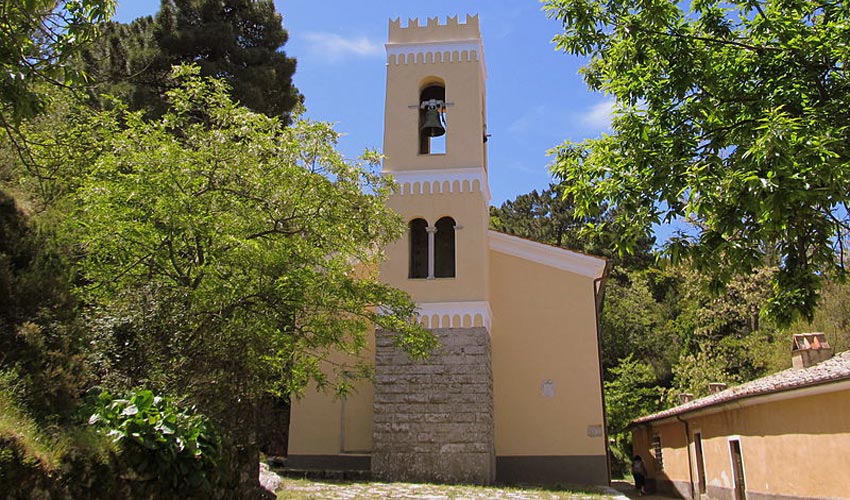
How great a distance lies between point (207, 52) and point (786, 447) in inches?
718

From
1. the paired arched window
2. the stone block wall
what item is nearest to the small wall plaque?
the stone block wall

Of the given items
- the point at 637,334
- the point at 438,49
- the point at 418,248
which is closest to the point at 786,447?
the point at 418,248

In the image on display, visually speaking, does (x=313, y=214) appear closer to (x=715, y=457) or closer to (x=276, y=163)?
(x=276, y=163)

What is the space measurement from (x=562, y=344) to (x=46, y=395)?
1310cm

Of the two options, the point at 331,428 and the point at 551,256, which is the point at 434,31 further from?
the point at 331,428

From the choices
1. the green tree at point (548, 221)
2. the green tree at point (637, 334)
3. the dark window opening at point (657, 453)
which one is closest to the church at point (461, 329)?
the dark window opening at point (657, 453)

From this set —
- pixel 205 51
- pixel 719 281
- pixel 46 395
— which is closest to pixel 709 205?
pixel 719 281

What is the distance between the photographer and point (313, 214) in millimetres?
8852

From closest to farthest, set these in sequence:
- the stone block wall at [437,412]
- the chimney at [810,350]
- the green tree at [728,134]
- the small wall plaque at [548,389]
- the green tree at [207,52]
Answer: the green tree at [728,134]
the stone block wall at [437,412]
the small wall plaque at [548,389]
the chimney at [810,350]
the green tree at [207,52]

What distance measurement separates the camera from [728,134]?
5.88 meters

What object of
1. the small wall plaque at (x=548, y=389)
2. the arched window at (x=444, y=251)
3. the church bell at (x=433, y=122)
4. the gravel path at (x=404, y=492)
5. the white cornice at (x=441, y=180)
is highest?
the church bell at (x=433, y=122)

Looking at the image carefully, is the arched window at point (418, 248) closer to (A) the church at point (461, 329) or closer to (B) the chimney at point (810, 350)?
(A) the church at point (461, 329)

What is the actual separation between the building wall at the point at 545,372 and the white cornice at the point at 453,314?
2.01 m

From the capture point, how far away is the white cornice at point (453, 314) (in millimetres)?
14492
